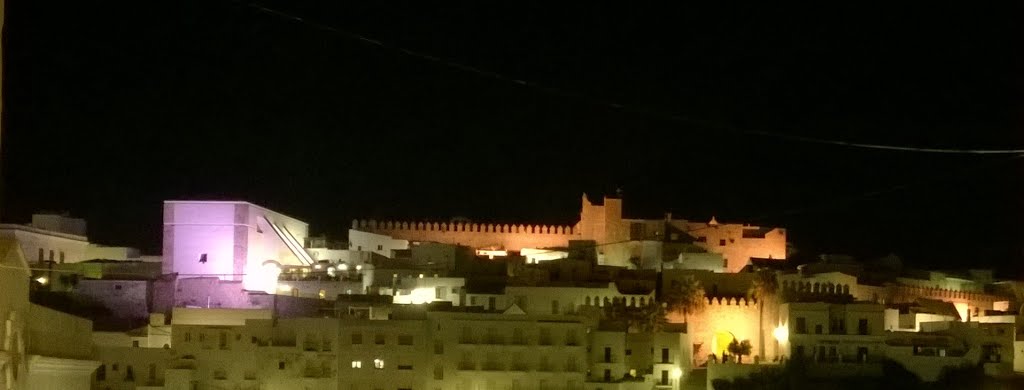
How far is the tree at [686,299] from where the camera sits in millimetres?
21016

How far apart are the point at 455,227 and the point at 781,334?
824cm

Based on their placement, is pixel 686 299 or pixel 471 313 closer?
pixel 471 313

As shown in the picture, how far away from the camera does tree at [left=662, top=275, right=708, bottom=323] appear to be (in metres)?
21.0

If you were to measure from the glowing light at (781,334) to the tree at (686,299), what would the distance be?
51.4 inches

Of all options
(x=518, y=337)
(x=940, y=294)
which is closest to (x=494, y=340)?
(x=518, y=337)

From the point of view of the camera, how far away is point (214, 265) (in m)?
21.3

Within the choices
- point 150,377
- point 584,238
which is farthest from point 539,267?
point 150,377

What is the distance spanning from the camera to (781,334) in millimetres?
20312

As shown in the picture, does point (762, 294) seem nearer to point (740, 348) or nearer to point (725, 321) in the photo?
point (725, 321)

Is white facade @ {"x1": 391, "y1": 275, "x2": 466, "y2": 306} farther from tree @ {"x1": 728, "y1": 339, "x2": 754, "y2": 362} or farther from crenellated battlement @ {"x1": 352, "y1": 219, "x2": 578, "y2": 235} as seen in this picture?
tree @ {"x1": 728, "y1": 339, "x2": 754, "y2": 362}

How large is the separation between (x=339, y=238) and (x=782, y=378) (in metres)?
10.7

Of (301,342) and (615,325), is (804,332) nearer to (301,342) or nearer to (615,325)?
(615,325)

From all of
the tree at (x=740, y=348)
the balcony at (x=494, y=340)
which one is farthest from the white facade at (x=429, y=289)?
the tree at (x=740, y=348)

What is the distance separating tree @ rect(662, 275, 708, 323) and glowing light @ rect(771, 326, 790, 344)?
4.28 feet
